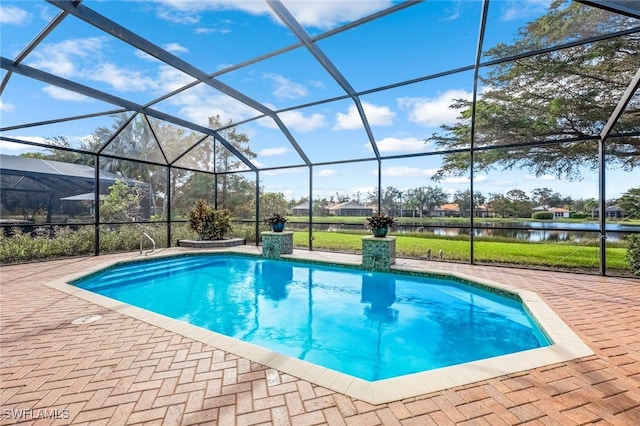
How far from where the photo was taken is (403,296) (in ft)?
19.1

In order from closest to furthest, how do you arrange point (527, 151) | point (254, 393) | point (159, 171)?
1. point (254, 393)
2. point (527, 151)
3. point (159, 171)

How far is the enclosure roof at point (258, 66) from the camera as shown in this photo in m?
4.58

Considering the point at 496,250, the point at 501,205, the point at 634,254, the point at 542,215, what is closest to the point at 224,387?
the point at 634,254

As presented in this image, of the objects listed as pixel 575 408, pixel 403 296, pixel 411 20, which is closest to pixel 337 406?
pixel 575 408

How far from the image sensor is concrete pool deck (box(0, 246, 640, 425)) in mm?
1886

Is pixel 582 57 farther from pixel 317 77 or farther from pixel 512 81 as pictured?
pixel 317 77

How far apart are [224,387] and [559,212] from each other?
10.2 meters

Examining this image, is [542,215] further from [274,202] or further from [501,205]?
[274,202]

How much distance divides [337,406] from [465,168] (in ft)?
30.2

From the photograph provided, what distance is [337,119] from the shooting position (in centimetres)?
831

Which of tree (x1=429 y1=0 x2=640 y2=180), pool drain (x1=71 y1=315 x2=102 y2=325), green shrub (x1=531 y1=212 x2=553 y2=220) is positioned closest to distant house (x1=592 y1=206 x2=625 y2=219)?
tree (x1=429 y1=0 x2=640 y2=180)

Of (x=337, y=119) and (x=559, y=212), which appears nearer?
(x=337, y=119)

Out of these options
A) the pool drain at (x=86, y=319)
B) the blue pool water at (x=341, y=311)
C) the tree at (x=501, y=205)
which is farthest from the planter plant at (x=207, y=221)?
the tree at (x=501, y=205)

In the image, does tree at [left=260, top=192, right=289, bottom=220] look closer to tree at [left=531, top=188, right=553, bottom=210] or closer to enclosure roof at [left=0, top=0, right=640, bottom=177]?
enclosure roof at [left=0, top=0, right=640, bottom=177]
